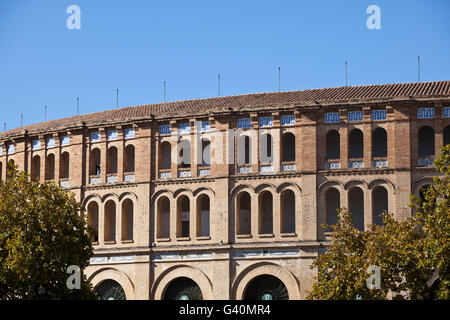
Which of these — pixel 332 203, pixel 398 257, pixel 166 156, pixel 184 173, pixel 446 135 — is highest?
pixel 446 135

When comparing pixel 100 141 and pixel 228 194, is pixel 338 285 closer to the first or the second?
pixel 228 194

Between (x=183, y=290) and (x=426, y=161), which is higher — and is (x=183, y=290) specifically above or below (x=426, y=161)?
below

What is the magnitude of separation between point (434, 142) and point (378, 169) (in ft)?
11.4

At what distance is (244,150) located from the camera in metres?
49.2

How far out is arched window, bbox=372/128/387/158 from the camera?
48.4 meters

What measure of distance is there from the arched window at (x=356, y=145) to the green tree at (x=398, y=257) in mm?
10698

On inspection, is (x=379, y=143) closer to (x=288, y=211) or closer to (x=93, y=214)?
(x=288, y=211)

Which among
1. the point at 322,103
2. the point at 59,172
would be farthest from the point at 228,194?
the point at 59,172

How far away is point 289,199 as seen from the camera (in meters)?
48.9

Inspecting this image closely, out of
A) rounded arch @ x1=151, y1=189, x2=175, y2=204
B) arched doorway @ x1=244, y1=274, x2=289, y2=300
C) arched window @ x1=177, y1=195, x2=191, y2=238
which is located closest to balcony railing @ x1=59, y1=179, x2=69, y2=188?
rounded arch @ x1=151, y1=189, x2=175, y2=204

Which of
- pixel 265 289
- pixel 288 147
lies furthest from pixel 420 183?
pixel 265 289

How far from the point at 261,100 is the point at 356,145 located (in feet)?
19.4

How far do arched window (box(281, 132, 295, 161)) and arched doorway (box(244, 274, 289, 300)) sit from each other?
6.46 metres

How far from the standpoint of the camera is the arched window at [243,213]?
160 feet
